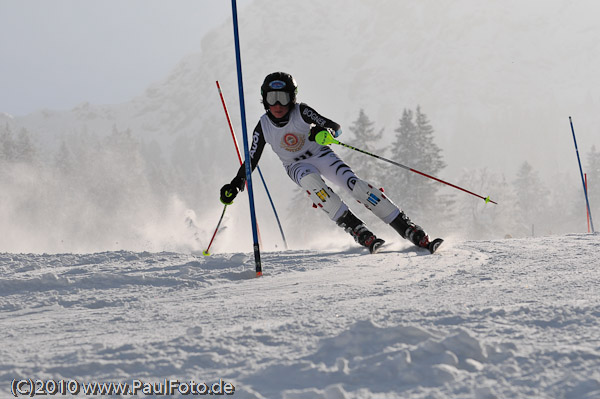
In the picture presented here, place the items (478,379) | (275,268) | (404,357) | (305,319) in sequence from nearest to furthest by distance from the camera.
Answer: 1. (478,379)
2. (404,357)
3. (305,319)
4. (275,268)

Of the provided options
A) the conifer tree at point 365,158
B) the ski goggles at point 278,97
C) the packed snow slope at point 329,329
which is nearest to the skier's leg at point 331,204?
the ski goggles at point 278,97

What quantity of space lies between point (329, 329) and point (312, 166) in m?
3.50

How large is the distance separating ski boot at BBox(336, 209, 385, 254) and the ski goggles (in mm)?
1297

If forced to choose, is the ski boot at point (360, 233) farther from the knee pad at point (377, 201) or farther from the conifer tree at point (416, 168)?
the conifer tree at point (416, 168)

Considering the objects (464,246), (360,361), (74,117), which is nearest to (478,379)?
(360,361)

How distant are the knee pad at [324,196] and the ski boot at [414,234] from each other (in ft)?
1.82

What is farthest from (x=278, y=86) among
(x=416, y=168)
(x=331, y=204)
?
(x=416, y=168)

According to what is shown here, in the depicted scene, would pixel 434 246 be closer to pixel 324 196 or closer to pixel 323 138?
pixel 324 196

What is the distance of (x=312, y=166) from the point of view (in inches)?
209

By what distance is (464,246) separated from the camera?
4848mm

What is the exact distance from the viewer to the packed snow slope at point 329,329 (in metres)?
1.43

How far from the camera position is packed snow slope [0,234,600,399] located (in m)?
1.43

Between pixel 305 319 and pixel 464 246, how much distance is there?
319 cm

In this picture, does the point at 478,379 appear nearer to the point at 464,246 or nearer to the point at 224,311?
the point at 224,311
